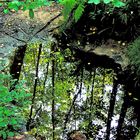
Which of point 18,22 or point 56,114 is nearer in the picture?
point 56,114

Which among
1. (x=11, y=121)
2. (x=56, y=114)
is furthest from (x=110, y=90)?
(x=11, y=121)

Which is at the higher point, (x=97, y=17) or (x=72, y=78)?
(x=97, y=17)

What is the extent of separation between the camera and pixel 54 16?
10172 mm

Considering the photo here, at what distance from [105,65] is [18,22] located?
3.43 metres

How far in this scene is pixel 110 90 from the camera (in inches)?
272

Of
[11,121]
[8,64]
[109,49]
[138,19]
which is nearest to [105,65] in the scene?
[109,49]

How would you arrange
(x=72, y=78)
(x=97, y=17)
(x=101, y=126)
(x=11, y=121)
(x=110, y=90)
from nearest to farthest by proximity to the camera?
(x=11, y=121)
(x=101, y=126)
(x=110, y=90)
(x=72, y=78)
(x=97, y=17)

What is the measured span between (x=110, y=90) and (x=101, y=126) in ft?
4.03

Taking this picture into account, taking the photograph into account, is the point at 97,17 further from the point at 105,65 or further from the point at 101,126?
the point at 101,126

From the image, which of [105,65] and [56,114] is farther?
[105,65]

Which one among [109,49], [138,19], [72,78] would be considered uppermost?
[138,19]

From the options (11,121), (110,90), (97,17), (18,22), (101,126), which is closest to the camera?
(11,121)

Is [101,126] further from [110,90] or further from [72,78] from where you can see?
[72,78]

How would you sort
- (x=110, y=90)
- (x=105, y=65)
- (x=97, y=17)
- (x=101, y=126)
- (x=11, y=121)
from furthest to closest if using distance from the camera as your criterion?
(x=97, y=17)
(x=105, y=65)
(x=110, y=90)
(x=101, y=126)
(x=11, y=121)
